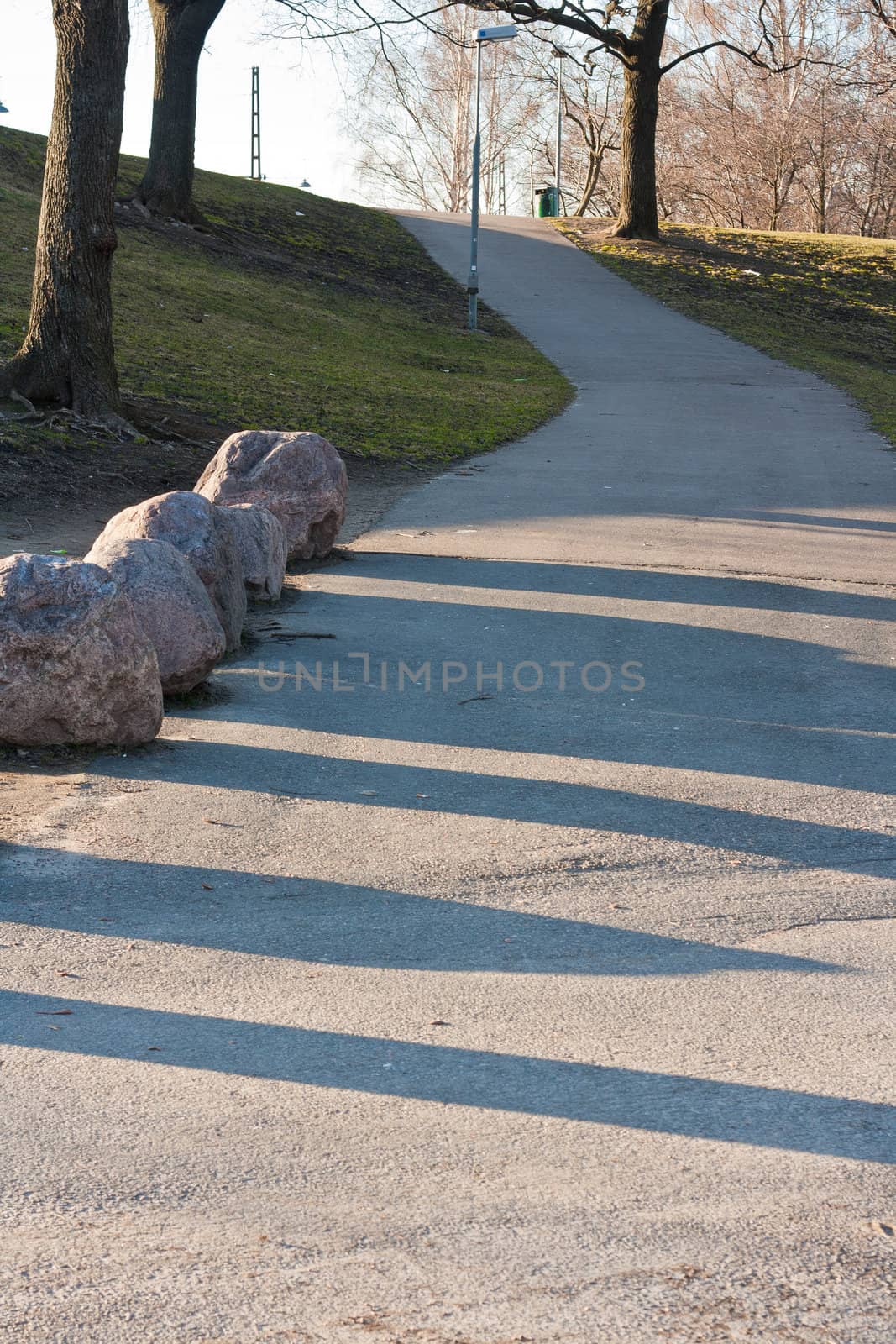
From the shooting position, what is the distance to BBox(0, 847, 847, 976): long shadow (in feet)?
13.2

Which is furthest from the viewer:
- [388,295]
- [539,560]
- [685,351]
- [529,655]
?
[388,295]

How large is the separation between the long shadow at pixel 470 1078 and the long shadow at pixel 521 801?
173 centimetres

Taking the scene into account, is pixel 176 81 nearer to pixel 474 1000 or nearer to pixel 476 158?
pixel 476 158

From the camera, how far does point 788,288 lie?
104 feet

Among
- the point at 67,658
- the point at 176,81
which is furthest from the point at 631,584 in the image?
the point at 176,81

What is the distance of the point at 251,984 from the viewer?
3857mm

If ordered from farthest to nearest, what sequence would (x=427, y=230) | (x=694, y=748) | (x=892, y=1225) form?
(x=427, y=230)
(x=694, y=748)
(x=892, y=1225)

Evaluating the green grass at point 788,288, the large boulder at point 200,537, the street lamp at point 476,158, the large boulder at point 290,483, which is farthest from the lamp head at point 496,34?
the large boulder at point 200,537

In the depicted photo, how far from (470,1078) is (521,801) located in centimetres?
217

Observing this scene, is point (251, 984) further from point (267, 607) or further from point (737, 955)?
point (267, 607)

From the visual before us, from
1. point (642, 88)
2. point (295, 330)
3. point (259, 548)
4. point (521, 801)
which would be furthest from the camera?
point (642, 88)

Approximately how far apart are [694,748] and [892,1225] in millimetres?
3453

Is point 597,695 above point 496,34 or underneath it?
underneath

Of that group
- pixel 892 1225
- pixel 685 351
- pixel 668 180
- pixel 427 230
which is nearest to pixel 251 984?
pixel 892 1225
